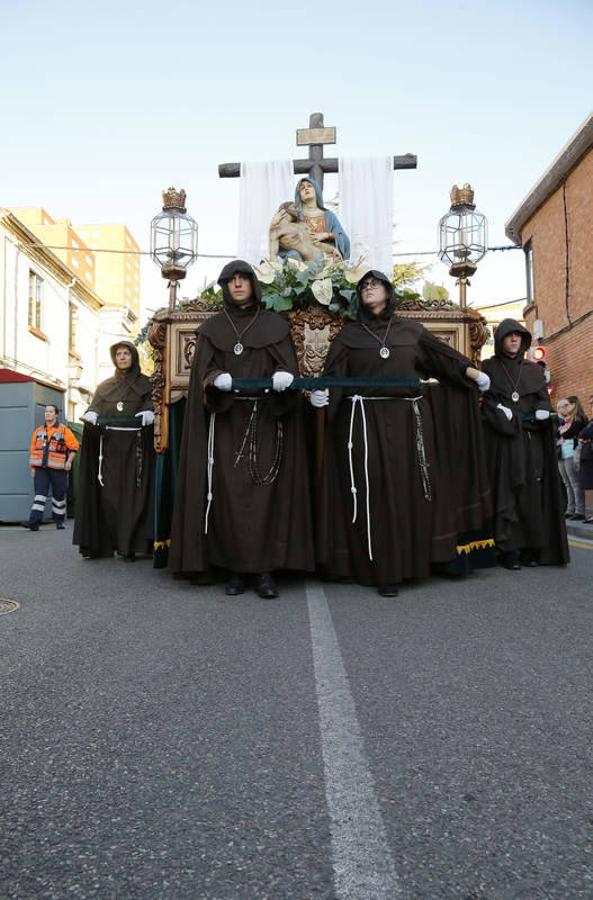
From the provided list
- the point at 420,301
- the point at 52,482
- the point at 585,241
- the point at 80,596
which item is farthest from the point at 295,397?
the point at 585,241

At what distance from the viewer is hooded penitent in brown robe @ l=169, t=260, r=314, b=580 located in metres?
5.12

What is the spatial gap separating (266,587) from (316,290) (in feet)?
7.49

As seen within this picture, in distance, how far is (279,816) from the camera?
69.9 inches

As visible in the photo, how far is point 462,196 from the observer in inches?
265

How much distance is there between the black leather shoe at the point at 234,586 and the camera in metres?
4.97

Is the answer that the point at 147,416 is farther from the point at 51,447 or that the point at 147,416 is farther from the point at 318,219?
the point at 51,447

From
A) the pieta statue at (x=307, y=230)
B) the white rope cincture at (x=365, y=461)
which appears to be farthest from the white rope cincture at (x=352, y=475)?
the pieta statue at (x=307, y=230)

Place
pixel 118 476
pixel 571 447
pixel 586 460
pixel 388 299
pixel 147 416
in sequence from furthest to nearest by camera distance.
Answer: pixel 571 447, pixel 586 460, pixel 118 476, pixel 147 416, pixel 388 299

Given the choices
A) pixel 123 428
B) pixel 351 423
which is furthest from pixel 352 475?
pixel 123 428

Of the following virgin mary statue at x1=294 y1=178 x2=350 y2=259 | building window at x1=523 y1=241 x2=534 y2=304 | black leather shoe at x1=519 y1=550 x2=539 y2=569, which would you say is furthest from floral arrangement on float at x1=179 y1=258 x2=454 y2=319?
building window at x1=523 y1=241 x2=534 y2=304

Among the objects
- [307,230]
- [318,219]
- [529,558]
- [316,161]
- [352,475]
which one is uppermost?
[316,161]

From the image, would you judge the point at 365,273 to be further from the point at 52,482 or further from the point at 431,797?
the point at 52,482

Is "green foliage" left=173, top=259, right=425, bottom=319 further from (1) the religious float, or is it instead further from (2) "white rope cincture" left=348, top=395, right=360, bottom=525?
(2) "white rope cincture" left=348, top=395, right=360, bottom=525

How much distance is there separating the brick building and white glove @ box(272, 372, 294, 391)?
13.2 meters
